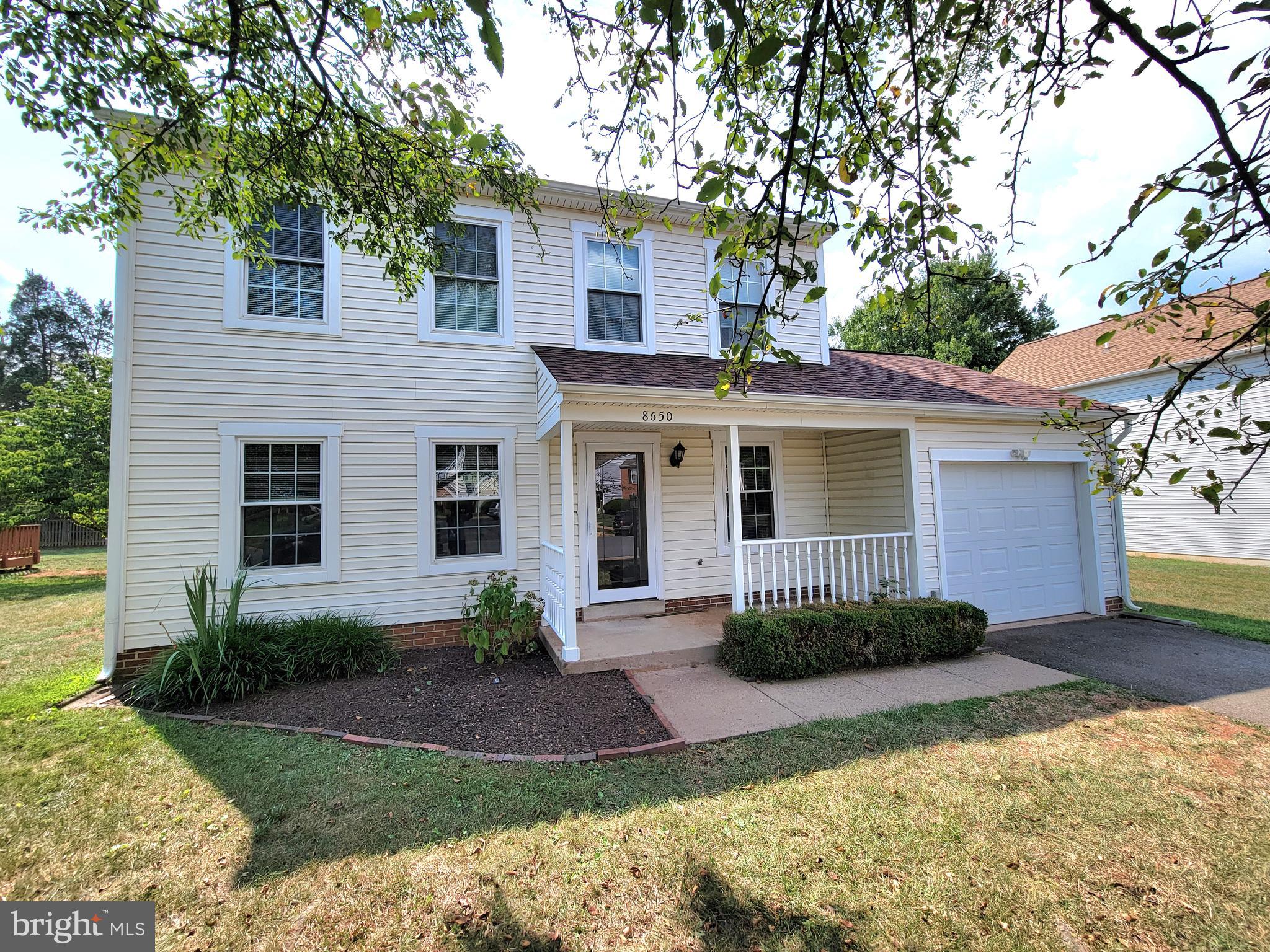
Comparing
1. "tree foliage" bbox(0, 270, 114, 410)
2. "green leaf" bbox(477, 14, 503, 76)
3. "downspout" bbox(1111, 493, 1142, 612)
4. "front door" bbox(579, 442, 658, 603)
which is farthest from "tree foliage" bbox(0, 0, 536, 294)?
"tree foliage" bbox(0, 270, 114, 410)

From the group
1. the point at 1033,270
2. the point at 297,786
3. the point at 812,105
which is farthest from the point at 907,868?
the point at 812,105

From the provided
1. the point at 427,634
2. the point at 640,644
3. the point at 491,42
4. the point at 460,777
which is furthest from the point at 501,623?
the point at 491,42

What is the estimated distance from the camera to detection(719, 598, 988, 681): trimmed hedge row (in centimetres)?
525

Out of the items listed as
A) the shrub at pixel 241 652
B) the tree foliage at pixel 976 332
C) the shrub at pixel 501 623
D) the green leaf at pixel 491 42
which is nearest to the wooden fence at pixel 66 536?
the shrub at pixel 241 652

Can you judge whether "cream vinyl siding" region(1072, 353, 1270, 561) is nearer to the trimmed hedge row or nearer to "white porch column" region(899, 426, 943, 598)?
"white porch column" region(899, 426, 943, 598)

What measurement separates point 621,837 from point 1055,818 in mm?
2452

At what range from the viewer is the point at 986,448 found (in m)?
7.21

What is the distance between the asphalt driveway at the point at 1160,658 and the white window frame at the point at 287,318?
8.90 m

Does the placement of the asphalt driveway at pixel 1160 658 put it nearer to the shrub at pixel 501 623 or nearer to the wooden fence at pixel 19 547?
the shrub at pixel 501 623

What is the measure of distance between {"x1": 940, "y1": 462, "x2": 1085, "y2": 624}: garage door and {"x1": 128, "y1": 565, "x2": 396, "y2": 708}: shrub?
7273 mm

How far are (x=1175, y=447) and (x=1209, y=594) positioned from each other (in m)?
5.23

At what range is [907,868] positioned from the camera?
2.56m

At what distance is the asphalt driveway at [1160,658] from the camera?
4.68 m

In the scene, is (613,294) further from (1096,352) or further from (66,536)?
(66,536)
